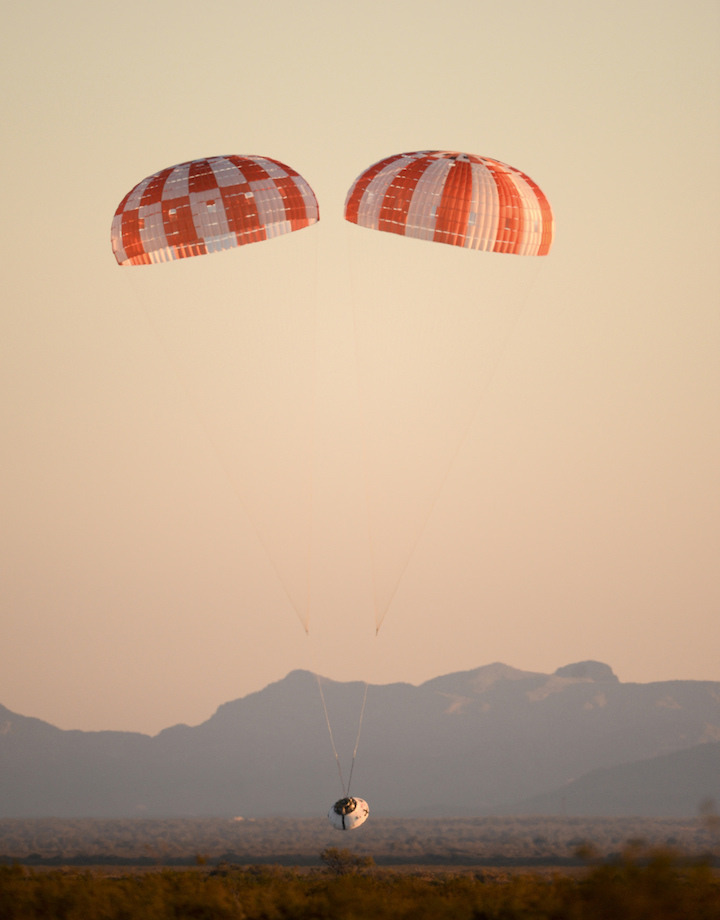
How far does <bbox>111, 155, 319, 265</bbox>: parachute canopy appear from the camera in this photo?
Answer: 106 feet

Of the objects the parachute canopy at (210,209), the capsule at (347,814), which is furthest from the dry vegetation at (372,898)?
the parachute canopy at (210,209)

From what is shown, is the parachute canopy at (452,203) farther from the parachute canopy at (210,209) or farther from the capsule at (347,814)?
the capsule at (347,814)

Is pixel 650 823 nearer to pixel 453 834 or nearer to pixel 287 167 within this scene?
pixel 453 834

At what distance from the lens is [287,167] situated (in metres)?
33.7

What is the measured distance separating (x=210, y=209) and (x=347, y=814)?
14296mm

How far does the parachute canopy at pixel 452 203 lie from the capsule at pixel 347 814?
1308 cm

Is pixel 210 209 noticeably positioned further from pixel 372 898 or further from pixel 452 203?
pixel 372 898

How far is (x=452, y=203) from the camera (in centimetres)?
3186

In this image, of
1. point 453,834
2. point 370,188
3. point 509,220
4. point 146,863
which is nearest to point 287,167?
point 370,188

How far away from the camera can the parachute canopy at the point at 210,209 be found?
32312 mm

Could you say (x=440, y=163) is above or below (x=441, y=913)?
above

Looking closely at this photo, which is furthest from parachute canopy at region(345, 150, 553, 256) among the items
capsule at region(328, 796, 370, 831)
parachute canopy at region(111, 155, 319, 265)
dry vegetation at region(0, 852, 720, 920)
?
dry vegetation at region(0, 852, 720, 920)

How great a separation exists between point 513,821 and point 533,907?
98.6 metres

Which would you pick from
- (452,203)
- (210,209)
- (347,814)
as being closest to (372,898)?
(347,814)
